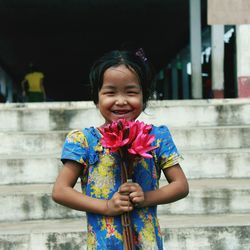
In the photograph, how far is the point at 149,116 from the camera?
616cm

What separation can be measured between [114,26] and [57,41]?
2883 millimetres

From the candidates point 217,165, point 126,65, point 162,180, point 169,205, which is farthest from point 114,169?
point 217,165

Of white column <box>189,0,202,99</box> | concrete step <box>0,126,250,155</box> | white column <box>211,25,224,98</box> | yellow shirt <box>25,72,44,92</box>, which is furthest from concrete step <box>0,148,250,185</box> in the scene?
yellow shirt <box>25,72,44,92</box>

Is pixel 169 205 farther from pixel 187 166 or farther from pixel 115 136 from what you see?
A: pixel 115 136

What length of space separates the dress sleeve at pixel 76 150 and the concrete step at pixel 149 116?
3963mm

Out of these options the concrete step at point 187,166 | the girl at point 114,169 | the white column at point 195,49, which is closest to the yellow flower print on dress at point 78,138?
the girl at point 114,169

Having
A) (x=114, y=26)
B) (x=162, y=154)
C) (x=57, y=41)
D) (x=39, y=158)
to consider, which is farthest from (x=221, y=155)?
(x=57, y=41)

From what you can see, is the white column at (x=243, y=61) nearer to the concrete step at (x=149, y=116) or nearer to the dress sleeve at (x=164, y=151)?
the concrete step at (x=149, y=116)

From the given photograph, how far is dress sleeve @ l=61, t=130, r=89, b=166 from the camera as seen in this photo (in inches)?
78.2

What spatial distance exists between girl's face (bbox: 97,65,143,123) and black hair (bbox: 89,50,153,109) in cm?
2

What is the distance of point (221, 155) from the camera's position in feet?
16.1

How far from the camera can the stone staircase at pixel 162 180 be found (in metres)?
3.66

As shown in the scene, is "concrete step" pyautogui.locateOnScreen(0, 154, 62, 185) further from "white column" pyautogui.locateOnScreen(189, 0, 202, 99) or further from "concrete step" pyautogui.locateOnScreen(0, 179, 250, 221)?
"white column" pyautogui.locateOnScreen(189, 0, 202, 99)

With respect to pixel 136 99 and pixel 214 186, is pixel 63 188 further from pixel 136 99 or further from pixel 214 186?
pixel 214 186
